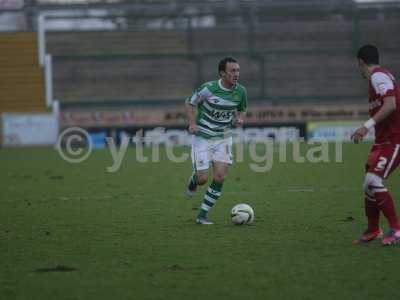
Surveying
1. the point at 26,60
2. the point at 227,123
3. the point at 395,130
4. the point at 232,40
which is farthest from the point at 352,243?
the point at 232,40

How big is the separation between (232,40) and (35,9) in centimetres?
957

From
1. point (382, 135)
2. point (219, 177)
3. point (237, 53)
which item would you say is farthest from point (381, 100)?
point (237, 53)

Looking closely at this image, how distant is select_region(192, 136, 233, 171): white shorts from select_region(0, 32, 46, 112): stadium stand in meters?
24.6

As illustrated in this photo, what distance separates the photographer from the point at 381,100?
327 inches

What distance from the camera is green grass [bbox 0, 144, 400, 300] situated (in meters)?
6.56

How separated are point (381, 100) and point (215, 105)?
9.75 ft

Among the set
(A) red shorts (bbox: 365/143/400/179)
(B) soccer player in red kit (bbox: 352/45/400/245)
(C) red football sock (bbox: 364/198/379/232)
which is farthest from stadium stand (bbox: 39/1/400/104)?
(A) red shorts (bbox: 365/143/400/179)

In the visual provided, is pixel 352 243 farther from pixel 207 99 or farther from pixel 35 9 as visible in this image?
pixel 35 9

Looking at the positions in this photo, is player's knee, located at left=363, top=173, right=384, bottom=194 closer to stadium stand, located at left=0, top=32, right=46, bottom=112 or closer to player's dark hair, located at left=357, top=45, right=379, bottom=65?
player's dark hair, located at left=357, top=45, right=379, bottom=65

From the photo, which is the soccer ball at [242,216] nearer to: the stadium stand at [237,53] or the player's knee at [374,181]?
the player's knee at [374,181]

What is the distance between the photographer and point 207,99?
10766 mm

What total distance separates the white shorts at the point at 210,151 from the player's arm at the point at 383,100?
112 inches

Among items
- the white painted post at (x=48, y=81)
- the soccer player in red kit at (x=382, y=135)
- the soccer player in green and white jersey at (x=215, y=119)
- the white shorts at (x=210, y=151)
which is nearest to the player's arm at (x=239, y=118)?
the soccer player in green and white jersey at (x=215, y=119)

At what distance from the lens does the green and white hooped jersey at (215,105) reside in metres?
10.7
